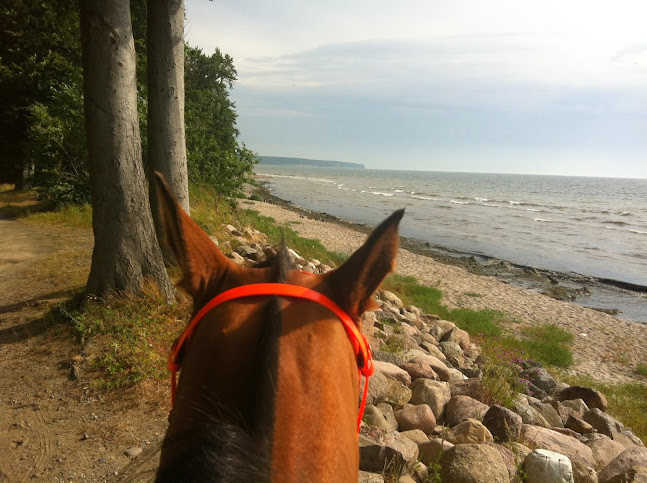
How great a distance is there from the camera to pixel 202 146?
14.4 meters

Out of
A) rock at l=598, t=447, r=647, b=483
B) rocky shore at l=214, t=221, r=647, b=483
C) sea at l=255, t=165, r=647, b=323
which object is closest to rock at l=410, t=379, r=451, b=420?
rocky shore at l=214, t=221, r=647, b=483

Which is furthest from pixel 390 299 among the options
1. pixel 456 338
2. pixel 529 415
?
pixel 529 415

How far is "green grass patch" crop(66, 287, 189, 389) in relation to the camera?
4.83 metres

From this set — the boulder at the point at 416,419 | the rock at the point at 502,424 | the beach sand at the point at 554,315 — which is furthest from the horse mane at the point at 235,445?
the beach sand at the point at 554,315

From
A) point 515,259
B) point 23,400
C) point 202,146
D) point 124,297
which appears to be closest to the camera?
point 23,400

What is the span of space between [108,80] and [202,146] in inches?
351

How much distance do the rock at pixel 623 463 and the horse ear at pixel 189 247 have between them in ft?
15.1

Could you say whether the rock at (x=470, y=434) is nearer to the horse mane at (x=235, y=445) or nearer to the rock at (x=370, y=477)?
the rock at (x=370, y=477)

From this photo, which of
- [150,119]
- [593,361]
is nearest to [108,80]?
[150,119]

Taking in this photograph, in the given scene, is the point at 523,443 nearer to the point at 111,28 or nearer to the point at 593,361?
the point at 111,28

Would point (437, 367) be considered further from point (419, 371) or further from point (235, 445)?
point (235, 445)

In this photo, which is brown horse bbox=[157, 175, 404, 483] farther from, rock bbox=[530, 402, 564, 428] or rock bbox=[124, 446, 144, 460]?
rock bbox=[530, 402, 564, 428]

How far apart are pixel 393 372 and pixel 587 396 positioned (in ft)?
13.7

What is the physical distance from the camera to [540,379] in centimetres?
821
